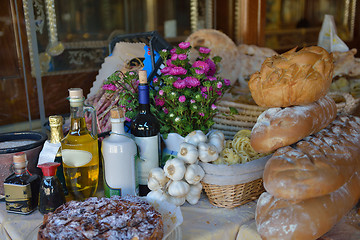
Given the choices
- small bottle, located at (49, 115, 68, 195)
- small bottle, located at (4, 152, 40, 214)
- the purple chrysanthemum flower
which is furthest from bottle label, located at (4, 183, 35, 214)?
the purple chrysanthemum flower

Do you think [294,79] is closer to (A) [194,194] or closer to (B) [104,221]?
(A) [194,194]

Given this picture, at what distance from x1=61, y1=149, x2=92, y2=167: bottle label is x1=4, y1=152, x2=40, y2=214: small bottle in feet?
0.31

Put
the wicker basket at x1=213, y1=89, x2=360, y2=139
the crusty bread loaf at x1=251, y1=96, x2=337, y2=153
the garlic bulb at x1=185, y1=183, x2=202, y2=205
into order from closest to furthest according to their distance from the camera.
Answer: the crusty bread loaf at x1=251, y1=96, x2=337, y2=153 < the garlic bulb at x1=185, y1=183, x2=202, y2=205 < the wicker basket at x1=213, y1=89, x2=360, y2=139

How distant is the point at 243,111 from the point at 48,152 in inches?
28.0

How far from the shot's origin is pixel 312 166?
2.58 ft

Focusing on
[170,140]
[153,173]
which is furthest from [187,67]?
[153,173]

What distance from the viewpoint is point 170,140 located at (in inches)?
42.7

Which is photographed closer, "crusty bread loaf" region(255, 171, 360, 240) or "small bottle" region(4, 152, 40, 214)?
"crusty bread loaf" region(255, 171, 360, 240)

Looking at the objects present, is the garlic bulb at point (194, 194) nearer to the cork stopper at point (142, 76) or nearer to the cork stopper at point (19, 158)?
the cork stopper at point (142, 76)

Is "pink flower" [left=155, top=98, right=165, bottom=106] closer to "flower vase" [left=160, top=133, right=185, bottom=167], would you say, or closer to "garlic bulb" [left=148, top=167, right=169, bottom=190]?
"flower vase" [left=160, top=133, right=185, bottom=167]

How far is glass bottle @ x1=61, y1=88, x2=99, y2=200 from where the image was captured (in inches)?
38.3

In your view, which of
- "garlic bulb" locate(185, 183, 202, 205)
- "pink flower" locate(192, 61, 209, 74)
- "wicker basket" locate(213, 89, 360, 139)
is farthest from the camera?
"wicker basket" locate(213, 89, 360, 139)

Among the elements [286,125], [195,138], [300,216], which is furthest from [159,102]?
[300,216]

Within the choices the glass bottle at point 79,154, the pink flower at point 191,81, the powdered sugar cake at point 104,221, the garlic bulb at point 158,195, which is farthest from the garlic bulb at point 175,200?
the pink flower at point 191,81
